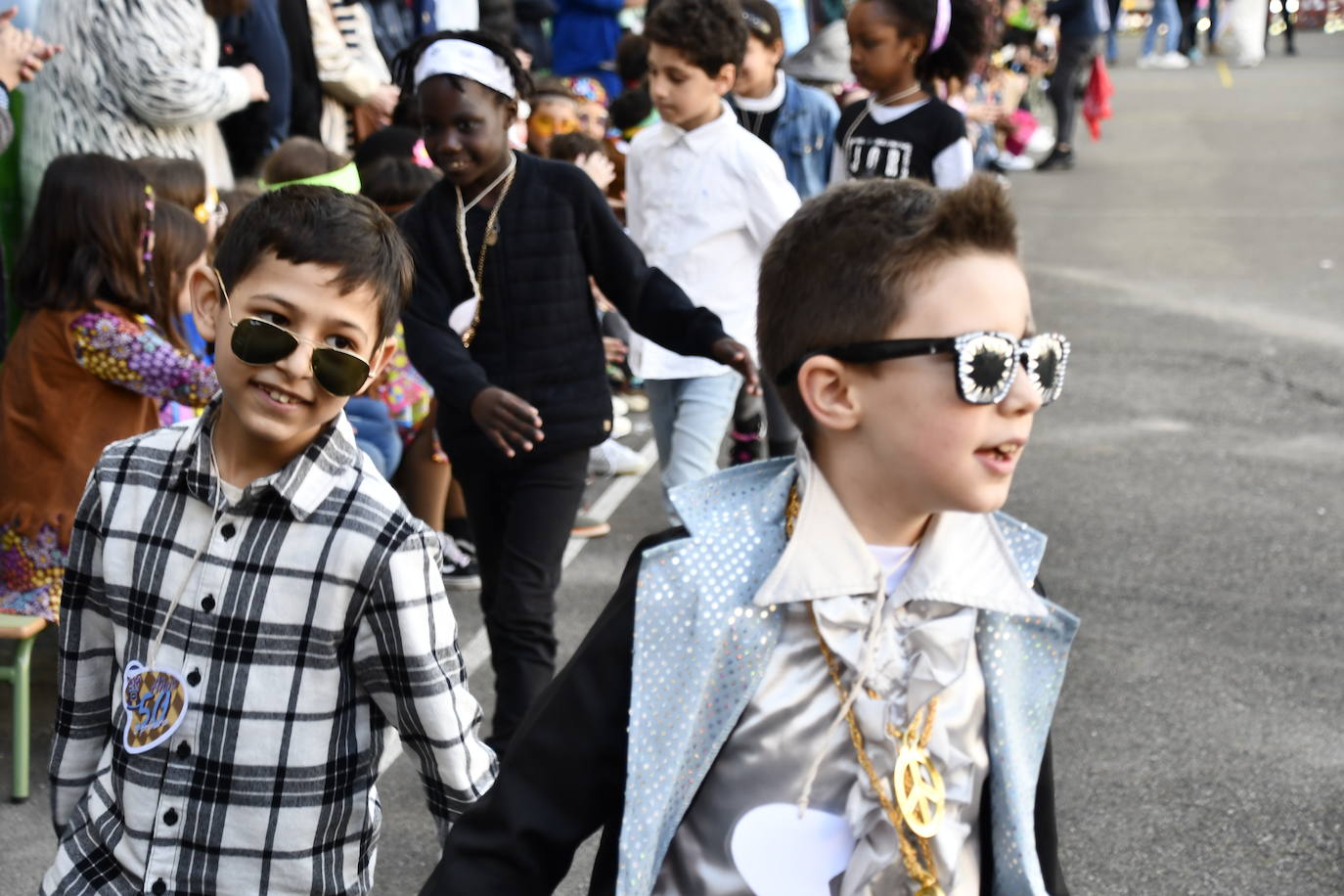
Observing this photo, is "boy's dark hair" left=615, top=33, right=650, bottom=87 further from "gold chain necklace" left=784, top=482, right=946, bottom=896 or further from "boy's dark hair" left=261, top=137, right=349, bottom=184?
"gold chain necklace" left=784, top=482, right=946, bottom=896

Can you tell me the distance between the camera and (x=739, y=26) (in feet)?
18.1

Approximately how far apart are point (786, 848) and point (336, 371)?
0.97m

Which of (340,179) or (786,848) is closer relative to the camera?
(786,848)

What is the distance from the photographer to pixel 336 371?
2.37m

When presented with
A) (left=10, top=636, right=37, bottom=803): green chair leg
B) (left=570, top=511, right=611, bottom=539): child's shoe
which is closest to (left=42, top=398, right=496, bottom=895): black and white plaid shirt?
(left=10, top=636, right=37, bottom=803): green chair leg

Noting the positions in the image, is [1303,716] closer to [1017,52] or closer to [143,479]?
[143,479]

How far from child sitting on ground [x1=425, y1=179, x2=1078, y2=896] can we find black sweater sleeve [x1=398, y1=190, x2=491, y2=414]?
2091 millimetres

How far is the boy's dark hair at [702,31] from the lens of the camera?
5363 mm

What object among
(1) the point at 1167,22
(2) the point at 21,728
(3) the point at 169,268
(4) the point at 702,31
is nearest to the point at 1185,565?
(4) the point at 702,31

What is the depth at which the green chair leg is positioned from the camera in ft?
13.4

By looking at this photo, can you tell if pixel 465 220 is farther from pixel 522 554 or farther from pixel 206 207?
pixel 206 207

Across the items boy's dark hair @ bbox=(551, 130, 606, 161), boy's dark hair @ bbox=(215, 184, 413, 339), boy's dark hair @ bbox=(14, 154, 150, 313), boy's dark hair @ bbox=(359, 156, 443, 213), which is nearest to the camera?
boy's dark hair @ bbox=(215, 184, 413, 339)

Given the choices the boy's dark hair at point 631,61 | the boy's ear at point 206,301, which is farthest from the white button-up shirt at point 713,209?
the boy's dark hair at point 631,61

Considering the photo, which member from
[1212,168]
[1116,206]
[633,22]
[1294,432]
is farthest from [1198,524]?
[1212,168]
